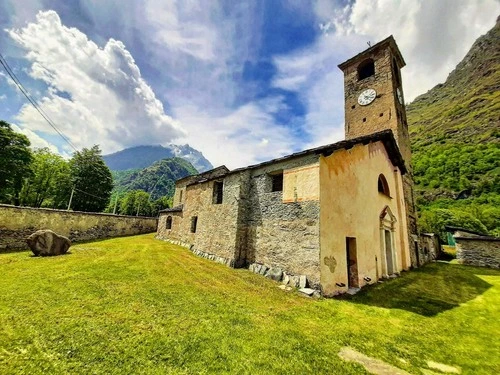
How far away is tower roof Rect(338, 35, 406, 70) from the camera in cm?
1892

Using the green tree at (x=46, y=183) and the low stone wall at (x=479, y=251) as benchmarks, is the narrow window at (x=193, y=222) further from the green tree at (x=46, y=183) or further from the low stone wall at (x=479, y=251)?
the green tree at (x=46, y=183)

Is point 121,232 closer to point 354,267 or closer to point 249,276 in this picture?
point 249,276

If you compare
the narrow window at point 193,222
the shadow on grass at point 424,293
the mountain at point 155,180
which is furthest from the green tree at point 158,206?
the mountain at point 155,180

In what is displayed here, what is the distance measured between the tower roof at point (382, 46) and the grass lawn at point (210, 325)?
20174mm

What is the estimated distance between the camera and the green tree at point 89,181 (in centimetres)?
3578

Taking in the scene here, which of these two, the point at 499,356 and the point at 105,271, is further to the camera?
the point at 105,271

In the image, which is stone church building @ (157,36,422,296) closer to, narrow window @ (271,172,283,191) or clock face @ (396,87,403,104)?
narrow window @ (271,172,283,191)

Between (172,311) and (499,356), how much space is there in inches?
291

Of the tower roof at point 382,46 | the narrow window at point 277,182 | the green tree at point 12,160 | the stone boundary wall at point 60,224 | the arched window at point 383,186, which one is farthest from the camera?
the green tree at point 12,160

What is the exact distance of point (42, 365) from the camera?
10.5ft

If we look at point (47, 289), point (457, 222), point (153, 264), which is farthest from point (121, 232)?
point (457, 222)

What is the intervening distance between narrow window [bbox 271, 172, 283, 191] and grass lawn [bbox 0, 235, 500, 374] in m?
4.57

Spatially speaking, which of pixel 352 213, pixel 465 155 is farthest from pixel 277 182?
pixel 465 155

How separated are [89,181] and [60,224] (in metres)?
25.1
